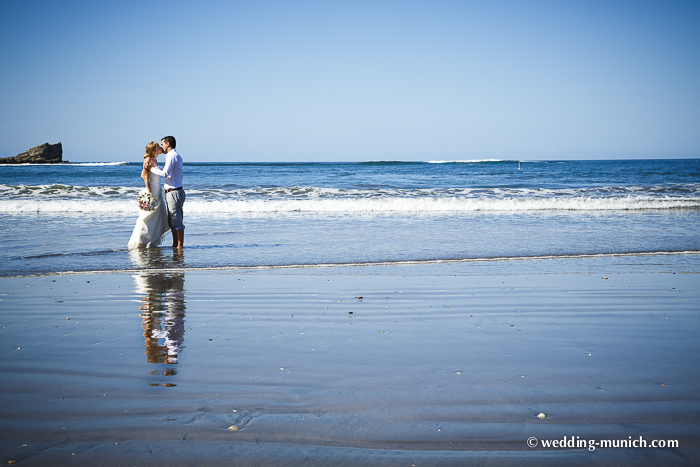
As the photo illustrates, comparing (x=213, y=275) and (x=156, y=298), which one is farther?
(x=213, y=275)

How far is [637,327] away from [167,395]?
3.85 m

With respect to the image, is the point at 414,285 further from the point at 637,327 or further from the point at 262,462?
the point at 262,462

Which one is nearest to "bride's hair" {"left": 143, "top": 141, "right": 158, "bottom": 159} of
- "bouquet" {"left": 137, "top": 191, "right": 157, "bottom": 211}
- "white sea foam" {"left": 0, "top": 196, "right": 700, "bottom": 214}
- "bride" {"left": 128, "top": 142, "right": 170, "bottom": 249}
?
"bride" {"left": 128, "top": 142, "right": 170, "bottom": 249}

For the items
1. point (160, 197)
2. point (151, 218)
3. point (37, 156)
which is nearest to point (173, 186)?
point (160, 197)

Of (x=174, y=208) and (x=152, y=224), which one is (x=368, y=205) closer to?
(x=174, y=208)

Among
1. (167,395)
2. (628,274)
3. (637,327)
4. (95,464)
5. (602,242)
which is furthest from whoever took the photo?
(602,242)

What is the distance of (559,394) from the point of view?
274 cm

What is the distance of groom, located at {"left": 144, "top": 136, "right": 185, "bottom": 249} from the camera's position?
8273mm

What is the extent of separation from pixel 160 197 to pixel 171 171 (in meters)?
0.69

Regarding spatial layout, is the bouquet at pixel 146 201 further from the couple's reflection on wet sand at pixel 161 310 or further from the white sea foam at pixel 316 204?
the white sea foam at pixel 316 204

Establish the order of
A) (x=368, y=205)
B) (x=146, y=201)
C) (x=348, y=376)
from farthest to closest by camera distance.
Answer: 1. (x=368, y=205)
2. (x=146, y=201)
3. (x=348, y=376)

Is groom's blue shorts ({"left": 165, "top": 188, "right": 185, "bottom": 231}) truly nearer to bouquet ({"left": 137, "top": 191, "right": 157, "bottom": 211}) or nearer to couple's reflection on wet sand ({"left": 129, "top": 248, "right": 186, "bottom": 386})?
bouquet ({"left": 137, "top": 191, "right": 157, "bottom": 211})

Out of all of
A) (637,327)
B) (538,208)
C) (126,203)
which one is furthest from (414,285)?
(126,203)

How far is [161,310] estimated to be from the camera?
4.63m
